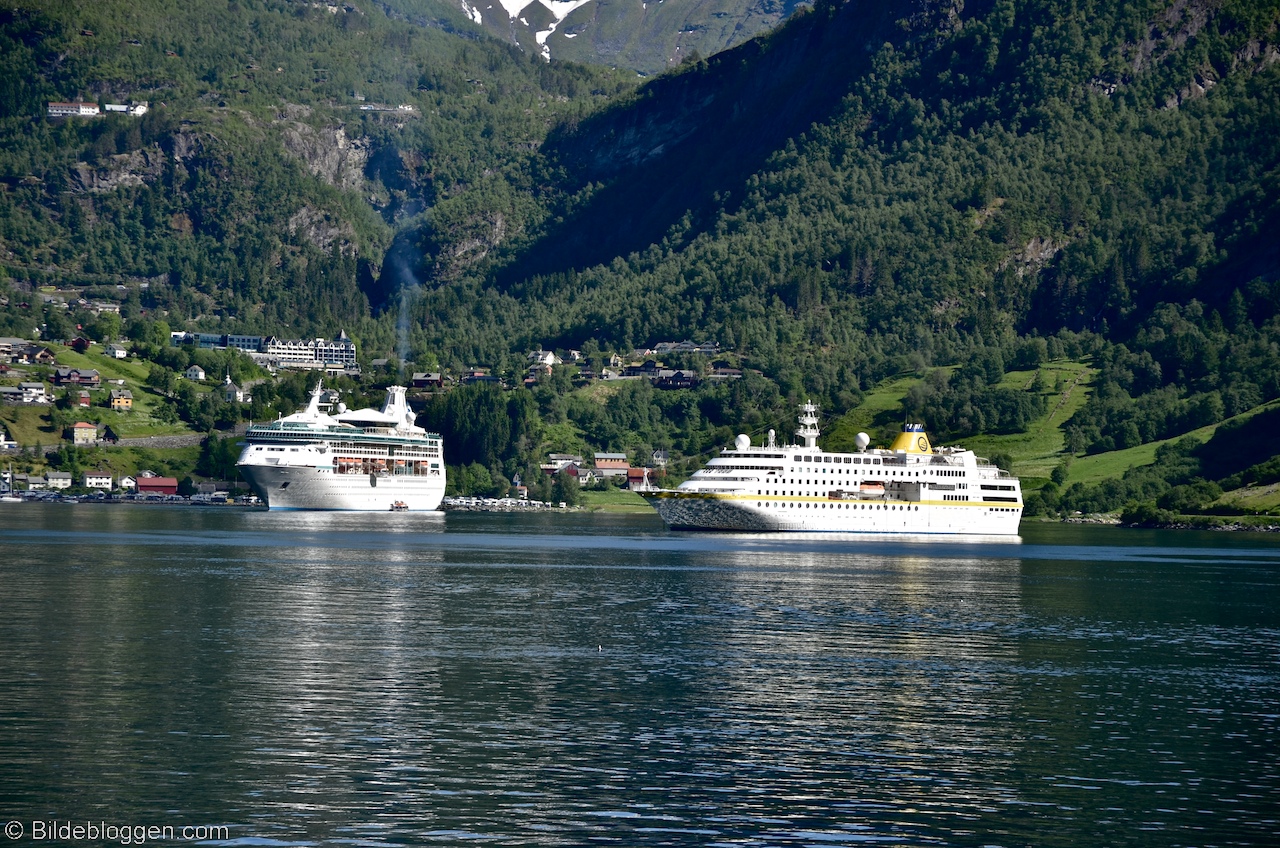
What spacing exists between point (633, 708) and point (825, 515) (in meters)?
130

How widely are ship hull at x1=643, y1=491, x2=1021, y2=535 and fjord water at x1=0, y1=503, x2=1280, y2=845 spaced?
72.0m

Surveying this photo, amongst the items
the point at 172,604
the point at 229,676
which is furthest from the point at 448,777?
the point at 172,604

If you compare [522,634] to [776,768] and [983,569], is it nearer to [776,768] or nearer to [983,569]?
[776,768]

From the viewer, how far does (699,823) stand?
44.4m

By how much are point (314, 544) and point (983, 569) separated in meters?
55.5

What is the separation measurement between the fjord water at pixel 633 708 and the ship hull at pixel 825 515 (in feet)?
236

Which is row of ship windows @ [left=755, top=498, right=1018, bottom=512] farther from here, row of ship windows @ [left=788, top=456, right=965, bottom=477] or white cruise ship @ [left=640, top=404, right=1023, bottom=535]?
row of ship windows @ [left=788, top=456, right=965, bottom=477]

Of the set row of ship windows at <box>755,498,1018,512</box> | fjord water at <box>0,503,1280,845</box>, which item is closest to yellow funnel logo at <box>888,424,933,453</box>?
row of ship windows at <box>755,498,1018,512</box>

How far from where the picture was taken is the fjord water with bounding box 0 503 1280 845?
148ft

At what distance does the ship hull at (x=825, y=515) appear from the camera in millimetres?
186750

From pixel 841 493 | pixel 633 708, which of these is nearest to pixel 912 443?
pixel 841 493

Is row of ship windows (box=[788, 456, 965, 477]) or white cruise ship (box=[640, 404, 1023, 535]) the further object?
row of ship windows (box=[788, 456, 965, 477])

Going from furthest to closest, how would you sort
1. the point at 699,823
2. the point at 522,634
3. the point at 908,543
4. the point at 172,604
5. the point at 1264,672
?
the point at 908,543, the point at 172,604, the point at 522,634, the point at 1264,672, the point at 699,823

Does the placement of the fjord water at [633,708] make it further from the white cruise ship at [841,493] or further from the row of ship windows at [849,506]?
the row of ship windows at [849,506]
